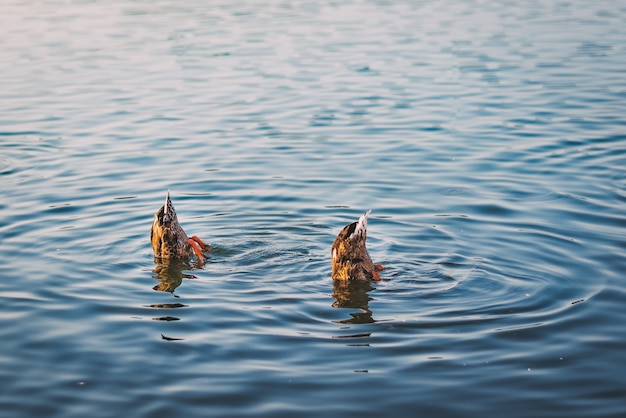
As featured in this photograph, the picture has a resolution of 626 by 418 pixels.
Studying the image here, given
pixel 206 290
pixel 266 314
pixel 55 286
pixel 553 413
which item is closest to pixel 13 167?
pixel 55 286

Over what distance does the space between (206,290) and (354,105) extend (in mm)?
9727

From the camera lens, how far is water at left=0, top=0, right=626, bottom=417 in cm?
691

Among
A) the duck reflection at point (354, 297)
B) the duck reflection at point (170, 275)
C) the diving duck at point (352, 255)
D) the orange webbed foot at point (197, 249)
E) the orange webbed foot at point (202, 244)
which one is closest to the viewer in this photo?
the duck reflection at point (354, 297)

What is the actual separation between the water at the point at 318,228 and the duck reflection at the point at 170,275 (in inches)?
1.6

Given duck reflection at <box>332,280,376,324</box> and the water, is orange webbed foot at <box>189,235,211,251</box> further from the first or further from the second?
duck reflection at <box>332,280,376,324</box>

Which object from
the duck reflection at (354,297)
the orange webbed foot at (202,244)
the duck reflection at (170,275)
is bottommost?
the duck reflection at (170,275)

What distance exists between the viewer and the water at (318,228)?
6906 millimetres

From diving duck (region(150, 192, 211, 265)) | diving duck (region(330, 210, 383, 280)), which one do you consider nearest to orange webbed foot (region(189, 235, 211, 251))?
diving duck (region(150, 192, 211, 265))

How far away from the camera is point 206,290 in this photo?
8.98 m

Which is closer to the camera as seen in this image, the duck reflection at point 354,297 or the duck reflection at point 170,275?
the duck reflection at point 354,297

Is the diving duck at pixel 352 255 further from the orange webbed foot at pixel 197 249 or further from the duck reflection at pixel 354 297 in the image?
the orange webbed foot at pixel 197 249

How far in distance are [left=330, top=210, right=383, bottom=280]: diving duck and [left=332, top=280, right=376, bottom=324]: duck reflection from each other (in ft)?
0.21

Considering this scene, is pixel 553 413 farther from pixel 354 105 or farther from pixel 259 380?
pixel 354 105

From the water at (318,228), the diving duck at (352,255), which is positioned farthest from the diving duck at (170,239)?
the diving duck at (352,255)
